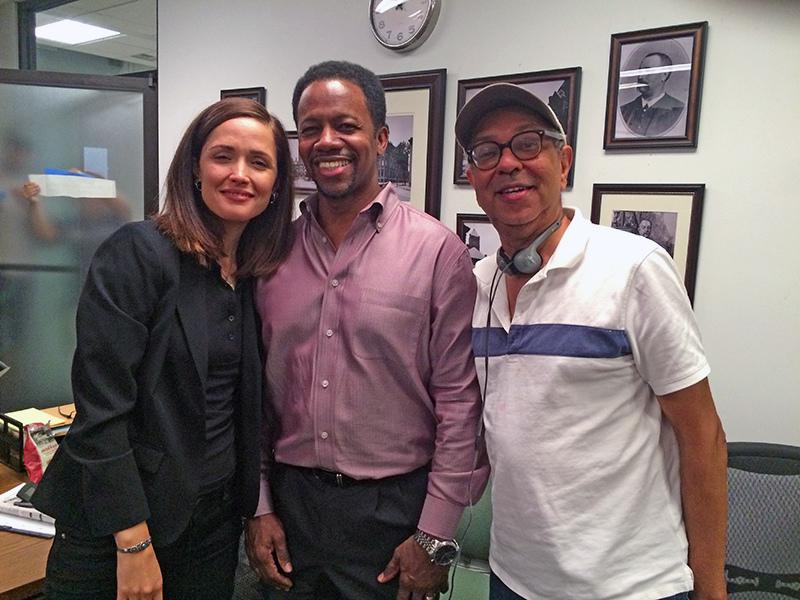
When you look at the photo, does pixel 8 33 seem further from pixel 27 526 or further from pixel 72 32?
pixel 27 526

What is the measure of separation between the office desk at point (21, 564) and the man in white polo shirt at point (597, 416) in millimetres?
1038

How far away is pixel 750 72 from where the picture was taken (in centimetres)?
182

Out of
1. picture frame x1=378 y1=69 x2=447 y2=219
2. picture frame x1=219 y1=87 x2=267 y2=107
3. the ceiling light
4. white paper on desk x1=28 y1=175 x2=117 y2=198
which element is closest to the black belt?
picture frame x1=378 y1=69 x2=447 y2=219

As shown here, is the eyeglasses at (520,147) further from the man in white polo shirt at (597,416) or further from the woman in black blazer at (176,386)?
the woman in black blazer at (176,386)

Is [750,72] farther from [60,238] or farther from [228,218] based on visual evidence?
[60,238]

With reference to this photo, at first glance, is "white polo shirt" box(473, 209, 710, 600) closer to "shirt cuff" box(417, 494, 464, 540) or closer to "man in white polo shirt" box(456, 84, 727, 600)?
"man in white polo shirt" box(456, 84, 727, 600)

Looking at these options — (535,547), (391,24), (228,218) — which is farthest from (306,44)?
(535,547)

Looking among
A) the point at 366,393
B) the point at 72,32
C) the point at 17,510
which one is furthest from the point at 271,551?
the point at 72,32

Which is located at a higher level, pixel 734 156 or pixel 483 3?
pixel 483 3

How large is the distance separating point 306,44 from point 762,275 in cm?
210

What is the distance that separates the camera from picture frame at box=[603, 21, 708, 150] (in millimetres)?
1887

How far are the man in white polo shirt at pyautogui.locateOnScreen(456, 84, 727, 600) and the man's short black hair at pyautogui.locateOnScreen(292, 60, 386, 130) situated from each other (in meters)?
0.35

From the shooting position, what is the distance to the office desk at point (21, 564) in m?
1.30

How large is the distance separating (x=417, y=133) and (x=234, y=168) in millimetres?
1281
